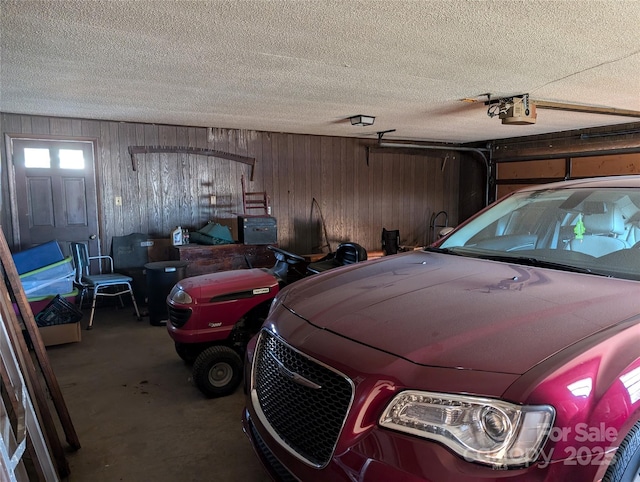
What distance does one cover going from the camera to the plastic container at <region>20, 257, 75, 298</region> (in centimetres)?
385

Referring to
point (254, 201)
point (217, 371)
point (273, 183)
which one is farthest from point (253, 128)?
point (217, 371)

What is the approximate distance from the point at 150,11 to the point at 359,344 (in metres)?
1.91

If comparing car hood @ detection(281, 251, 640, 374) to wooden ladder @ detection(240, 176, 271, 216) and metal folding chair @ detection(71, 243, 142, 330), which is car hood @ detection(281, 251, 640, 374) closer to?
metal folding chair @ detection(71, 243, 142, 330)

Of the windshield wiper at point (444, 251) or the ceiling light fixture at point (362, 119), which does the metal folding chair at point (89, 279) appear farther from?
the windshield wiper at point (444, 251)

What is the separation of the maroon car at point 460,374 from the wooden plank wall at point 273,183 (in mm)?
4194

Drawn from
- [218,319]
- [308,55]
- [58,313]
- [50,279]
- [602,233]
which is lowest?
[58,313]

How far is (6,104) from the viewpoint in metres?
4.07

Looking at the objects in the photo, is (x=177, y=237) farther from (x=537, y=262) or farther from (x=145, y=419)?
(x=537, y=262)

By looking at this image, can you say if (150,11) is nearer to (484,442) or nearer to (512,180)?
(484,442)

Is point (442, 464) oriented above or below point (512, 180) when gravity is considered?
below

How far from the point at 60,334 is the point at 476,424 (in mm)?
3899

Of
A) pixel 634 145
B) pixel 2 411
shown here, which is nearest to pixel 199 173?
pixel 2 411

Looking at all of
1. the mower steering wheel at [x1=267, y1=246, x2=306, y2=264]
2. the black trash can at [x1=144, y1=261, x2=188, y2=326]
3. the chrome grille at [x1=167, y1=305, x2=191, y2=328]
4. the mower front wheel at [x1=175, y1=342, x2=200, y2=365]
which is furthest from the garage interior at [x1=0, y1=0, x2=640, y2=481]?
the mower steering wheel at [x1=267, y1=246, x2=306, y2=264]

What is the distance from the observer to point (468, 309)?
4.45 feet
